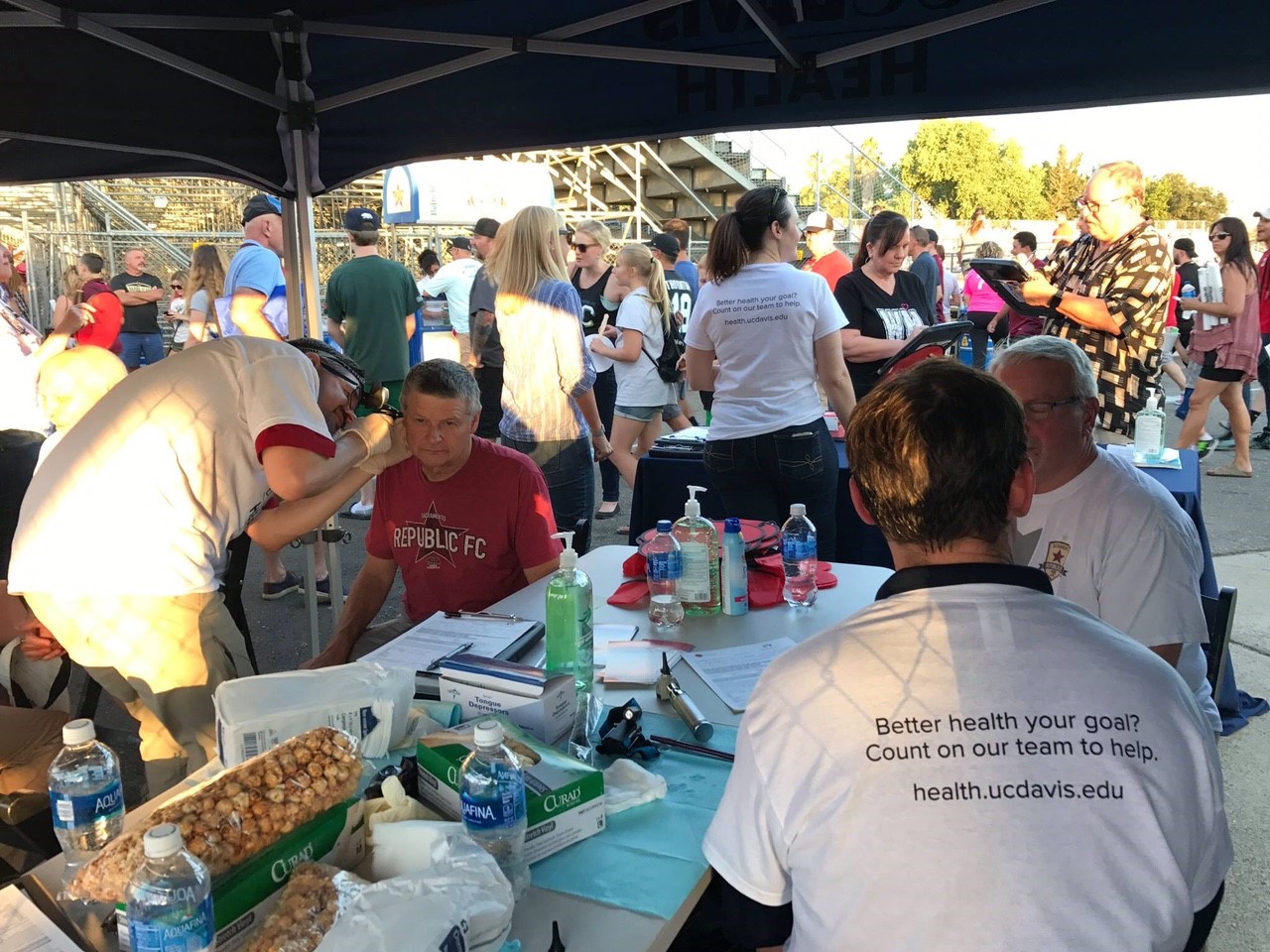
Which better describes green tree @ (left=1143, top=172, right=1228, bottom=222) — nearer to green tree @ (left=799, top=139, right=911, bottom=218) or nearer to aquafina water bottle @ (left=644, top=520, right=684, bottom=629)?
green tree @ (left=799, top=139, right=911, bottom=218)

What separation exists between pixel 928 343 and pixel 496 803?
3092mm

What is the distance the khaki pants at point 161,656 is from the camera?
219 cm

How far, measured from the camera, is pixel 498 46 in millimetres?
3057

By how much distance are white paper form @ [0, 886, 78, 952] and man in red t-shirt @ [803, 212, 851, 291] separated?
5.18 m

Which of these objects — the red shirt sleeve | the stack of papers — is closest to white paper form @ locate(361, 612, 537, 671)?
the stack of papers

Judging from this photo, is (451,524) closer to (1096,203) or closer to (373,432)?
(373,432)

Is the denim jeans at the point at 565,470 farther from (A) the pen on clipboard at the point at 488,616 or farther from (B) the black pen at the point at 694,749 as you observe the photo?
(B) the black pen at the point at 694,749

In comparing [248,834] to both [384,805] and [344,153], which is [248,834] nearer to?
[384,805]

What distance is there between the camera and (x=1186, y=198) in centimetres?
4756

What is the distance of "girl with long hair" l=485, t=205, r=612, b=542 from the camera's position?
14.0 feet

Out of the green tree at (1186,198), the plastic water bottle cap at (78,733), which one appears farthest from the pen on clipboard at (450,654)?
the green tree at (1186,198)

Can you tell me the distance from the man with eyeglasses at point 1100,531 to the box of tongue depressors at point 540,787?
1093mm

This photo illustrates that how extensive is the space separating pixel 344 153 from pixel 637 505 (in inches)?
76.7

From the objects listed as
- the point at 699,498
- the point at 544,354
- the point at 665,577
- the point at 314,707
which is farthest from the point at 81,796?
the point at 544,354
